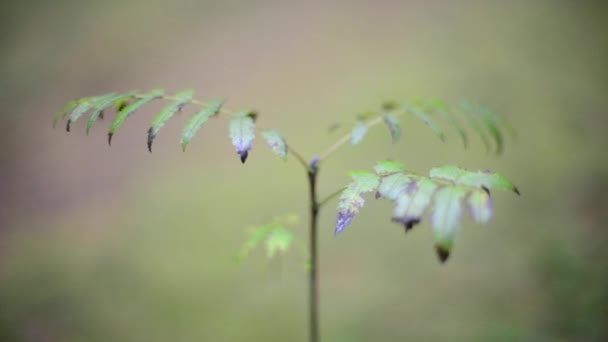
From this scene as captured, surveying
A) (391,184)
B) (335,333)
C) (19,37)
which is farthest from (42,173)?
(391,184)

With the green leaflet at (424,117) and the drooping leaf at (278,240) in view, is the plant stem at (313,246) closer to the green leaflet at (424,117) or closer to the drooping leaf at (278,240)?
the drooping leaf at (278,240)

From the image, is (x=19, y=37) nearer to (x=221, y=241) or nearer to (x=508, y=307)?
(x=221, y=241)

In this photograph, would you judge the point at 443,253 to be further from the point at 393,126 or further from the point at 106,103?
the point at 106,103

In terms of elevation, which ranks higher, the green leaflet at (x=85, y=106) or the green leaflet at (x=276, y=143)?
the green leaflet at (x=85, y=106)

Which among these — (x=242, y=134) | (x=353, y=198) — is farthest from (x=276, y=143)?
(x=353, y=198)

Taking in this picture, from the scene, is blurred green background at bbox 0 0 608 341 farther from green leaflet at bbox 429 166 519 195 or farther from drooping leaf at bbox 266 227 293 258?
green leaflet at bbox 429 166 519 195

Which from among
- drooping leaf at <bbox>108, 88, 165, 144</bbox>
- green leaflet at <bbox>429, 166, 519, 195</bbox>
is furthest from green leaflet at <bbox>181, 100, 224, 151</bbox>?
green leaflet at <bbox>429, 166, 519, 195</bbox>

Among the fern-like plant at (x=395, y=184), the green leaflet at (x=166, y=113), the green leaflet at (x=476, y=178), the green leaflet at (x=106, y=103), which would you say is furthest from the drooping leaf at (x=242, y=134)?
the green leaflet at (x=476, y=178)
